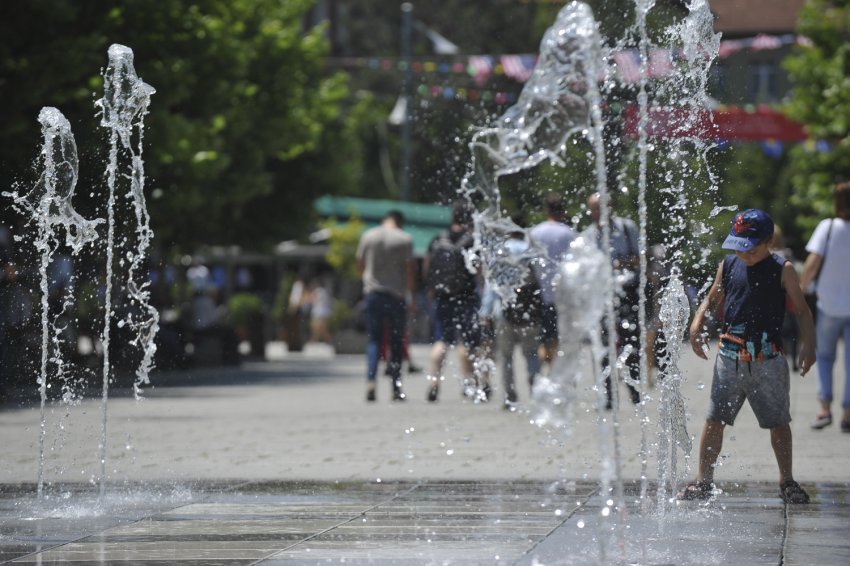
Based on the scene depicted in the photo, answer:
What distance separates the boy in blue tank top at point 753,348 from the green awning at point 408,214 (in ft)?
98.1

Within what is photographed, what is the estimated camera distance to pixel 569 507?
753cm

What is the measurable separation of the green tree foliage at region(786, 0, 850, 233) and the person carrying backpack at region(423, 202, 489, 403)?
42.3 ft

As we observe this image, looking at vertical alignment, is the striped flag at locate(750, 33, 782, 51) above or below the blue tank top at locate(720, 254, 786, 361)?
above

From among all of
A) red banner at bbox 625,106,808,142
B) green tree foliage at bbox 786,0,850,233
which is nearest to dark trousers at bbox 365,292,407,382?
red banner at bbox 625,106,808,142

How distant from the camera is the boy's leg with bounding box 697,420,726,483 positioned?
7.54m

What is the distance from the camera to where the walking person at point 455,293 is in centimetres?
1455

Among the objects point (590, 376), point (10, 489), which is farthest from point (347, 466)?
point (590, 376)

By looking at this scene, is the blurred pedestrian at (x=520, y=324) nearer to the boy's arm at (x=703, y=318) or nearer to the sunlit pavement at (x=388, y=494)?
the sunlit pavement at (x=388, y=494)

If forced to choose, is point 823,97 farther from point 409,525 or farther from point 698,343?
point 409,525

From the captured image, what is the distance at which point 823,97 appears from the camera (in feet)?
89.9

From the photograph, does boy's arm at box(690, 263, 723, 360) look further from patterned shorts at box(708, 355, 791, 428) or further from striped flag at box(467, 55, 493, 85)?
striped flag at box(467, 55, 493, 85)

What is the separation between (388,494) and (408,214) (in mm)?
33042

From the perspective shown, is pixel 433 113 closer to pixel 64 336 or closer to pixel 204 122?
pixel 204 122

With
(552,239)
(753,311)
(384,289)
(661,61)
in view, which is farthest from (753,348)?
(384,289)
